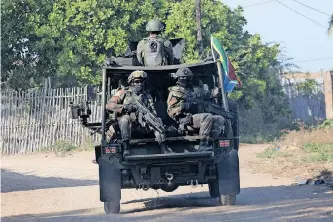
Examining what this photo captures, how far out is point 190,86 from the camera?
13.2m

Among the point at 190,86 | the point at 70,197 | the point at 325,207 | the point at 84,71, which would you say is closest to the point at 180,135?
the point at 190,86

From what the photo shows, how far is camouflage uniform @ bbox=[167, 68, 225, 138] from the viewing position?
39.5ft

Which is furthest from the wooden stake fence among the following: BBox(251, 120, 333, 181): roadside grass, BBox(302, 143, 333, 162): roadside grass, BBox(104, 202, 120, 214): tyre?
BBox(104, 202, 120, 214): tyre

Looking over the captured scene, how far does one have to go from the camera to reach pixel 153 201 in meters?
14.4

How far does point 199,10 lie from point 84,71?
469 cm

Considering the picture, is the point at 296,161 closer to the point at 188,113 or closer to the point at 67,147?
the point at 188,113

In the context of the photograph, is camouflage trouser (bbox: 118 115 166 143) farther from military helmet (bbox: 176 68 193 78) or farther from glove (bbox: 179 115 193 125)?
military helmet (bbox: 176 68 193 78)

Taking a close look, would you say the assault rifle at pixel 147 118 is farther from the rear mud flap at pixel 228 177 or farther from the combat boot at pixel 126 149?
the rear mud flap at pixel 228 177

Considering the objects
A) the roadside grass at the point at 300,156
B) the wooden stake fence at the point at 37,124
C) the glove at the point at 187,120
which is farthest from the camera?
the wooden stake fence at the point at 37,124

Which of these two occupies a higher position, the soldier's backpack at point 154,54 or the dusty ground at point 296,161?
the soldier's backpack at point 154,54

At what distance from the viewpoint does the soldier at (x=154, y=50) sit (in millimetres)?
13445

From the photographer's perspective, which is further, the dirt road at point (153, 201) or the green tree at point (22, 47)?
the green tree at point (22, 47)

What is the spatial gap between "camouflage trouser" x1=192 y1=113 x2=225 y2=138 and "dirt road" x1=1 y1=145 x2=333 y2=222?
3.94 ft

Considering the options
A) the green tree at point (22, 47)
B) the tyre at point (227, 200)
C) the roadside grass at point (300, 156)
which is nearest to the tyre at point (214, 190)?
the tyre at point (227, 200)
